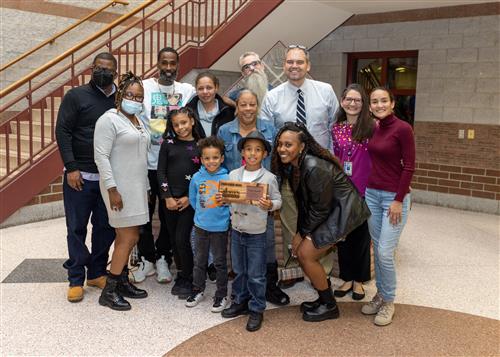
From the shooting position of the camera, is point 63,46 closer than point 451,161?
No

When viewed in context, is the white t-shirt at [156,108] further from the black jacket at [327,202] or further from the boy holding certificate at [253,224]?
the black jacket at [327,202]

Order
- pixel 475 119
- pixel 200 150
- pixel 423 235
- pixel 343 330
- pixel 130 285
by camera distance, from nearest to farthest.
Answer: pixel 343 330, pixel 200 150, pixel 130 285, pixel 423 235, pixel 475 119

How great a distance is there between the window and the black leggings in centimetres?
523

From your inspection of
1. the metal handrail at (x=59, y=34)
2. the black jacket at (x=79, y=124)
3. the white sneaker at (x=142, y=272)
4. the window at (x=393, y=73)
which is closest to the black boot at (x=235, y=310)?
the white sneaker at (x=142, y=272)

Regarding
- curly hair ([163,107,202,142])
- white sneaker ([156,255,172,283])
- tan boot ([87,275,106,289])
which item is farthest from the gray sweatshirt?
tan boot ([87,275,106,289])

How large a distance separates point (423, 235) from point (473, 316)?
2265mm

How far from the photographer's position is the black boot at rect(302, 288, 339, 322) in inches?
125

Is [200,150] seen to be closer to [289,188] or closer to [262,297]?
[289,188]

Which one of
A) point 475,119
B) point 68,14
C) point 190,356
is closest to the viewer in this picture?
point 190,356

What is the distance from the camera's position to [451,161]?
7098 millimetres

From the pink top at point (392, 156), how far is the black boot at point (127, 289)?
1.85m

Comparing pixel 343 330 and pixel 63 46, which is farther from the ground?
pixel 63 46

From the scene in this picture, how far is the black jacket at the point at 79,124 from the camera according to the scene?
3.24m

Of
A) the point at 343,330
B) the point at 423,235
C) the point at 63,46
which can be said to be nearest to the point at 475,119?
the point at 423,235
